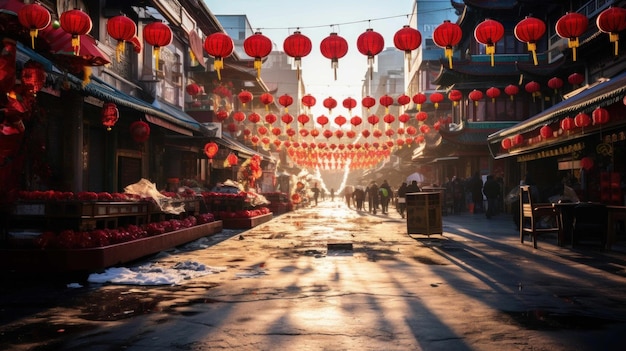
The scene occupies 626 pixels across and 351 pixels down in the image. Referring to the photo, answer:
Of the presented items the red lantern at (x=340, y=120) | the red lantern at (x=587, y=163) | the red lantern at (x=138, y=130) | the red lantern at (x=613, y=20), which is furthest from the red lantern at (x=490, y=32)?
the red lantern at (x=340, y=120)

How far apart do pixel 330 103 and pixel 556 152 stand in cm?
867

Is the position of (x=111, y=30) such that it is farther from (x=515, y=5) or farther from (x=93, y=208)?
(x=515, y=5)

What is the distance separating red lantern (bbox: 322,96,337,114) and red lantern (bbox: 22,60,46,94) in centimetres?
1428

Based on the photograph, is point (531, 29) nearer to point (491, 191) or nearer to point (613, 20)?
point (613, 20)

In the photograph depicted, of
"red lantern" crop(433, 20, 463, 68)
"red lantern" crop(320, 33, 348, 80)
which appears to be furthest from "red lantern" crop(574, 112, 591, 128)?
"red lantern" crop(320, 33, 348, 80)

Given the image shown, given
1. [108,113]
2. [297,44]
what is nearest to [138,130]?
[108,113]

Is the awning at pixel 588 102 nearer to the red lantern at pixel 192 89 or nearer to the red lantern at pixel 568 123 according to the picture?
the red lantern at pixel 568 123

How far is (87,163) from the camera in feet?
48.8

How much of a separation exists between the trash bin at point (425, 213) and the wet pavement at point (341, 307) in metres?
4.58

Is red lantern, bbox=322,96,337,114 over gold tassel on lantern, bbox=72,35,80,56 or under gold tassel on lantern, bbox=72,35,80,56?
over

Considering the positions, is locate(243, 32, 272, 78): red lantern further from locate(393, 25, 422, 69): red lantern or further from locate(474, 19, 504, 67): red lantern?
locate(474, 19, 504, 67): red lantern

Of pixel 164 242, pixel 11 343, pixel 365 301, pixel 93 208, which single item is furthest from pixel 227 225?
pixel 11 343

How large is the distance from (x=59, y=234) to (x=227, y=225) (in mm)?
11057

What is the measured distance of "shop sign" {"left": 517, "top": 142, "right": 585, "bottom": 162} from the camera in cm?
1797
